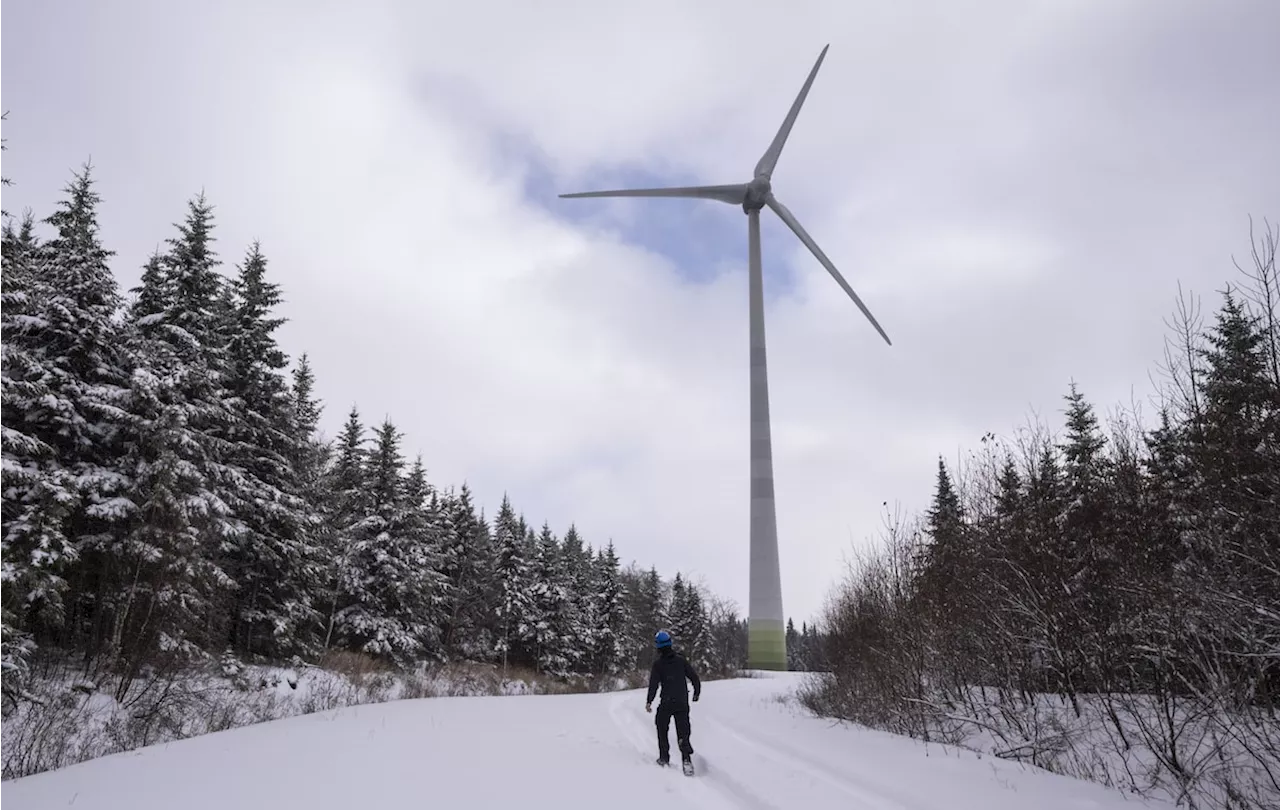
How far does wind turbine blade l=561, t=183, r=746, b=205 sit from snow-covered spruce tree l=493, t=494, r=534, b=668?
22420mm

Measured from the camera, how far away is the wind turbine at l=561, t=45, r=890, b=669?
36.9m

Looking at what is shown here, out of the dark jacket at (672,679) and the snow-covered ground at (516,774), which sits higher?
the dark jacket at (672,679)

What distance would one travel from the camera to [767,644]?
37344 millimetres

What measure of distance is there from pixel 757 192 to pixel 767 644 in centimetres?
2525

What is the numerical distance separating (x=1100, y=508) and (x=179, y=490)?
21.2 m

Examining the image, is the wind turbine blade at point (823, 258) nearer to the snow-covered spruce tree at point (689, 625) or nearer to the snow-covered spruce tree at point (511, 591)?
the snow-covered spruce tree at point (511, 591)

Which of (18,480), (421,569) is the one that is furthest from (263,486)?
(421,569)

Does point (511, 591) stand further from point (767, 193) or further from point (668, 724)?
point (668, 724)

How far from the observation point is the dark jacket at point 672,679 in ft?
34.7

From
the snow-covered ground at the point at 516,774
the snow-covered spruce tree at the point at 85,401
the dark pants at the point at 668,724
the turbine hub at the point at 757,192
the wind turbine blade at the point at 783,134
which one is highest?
the wind turbine blade at the point at 783,134

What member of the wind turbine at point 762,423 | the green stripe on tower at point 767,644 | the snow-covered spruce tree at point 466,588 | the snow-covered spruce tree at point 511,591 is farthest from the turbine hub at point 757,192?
the snow-covered spruce tree at point 466,588

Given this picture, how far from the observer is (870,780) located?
28.6 feet

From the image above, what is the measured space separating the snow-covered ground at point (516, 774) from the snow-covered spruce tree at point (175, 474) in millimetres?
7721

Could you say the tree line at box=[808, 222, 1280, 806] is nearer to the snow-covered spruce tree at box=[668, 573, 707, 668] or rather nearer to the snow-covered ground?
the snow-covered ground
